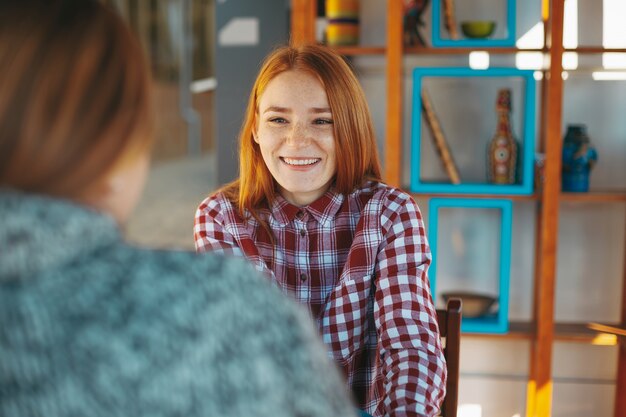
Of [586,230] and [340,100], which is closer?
[340,100]

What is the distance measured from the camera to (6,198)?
0.61 metres

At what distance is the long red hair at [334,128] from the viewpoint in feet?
4.94

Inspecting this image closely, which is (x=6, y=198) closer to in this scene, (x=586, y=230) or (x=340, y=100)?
(x=340, y=100)

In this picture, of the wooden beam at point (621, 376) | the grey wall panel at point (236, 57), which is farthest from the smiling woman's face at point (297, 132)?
the grey wall panel at point (236, 57)

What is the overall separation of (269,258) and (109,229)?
89cm

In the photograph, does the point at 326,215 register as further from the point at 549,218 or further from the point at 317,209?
the point at 549,218

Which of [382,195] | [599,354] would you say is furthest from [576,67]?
[382,195]

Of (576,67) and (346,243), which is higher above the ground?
(576,67)

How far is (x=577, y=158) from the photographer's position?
294 centimetres

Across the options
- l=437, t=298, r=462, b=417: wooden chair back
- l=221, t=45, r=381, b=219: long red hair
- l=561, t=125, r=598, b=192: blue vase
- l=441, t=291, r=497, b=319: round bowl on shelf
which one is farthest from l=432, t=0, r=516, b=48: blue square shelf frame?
l=437, t=298, r=462, b=417: wooden chair back

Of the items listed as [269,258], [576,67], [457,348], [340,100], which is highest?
[576,67]

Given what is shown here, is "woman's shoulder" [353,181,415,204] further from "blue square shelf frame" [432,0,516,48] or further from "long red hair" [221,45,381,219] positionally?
"blue square shelf frame" [432,0,516,48]

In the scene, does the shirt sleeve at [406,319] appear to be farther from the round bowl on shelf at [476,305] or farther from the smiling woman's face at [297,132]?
the round bowl on shelf at [476,305]

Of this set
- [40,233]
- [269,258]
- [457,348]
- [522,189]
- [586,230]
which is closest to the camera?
[40,233]
